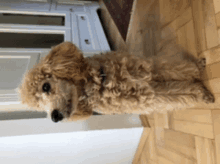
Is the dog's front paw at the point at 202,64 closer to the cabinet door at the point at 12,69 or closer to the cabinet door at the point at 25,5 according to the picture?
the cabinet door at the point at 12,69

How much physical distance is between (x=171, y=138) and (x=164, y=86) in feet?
2.11

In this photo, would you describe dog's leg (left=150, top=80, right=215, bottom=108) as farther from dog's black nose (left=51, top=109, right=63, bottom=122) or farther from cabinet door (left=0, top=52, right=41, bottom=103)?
cabinet door (left=0, top=52, right=41, bottom=103)

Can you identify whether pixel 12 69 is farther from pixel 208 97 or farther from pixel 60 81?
pixel 208 97

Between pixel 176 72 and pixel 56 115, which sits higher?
pixel 176 72

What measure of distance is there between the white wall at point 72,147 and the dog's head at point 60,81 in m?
0.62

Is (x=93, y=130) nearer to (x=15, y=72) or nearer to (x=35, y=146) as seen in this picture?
(x=35, y=146)

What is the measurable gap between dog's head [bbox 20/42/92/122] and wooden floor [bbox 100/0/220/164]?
2.21 feet

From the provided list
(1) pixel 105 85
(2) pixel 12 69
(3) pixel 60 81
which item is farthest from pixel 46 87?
(2) pixel 12 69

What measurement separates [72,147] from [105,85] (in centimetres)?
96

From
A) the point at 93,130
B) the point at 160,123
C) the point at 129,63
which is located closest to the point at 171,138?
the point at 160,123

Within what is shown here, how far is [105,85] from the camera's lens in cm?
86

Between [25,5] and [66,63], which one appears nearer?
[66,63]

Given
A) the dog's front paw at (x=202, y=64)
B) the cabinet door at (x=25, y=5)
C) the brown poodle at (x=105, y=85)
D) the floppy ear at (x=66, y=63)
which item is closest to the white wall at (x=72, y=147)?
the brown poodle at (x=105, y=85)

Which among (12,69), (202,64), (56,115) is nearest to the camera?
(56,115)
